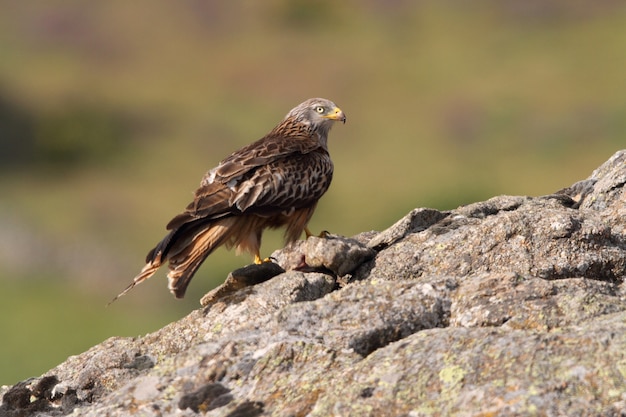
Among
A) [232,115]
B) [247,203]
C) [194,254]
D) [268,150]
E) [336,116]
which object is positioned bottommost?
[194,254]

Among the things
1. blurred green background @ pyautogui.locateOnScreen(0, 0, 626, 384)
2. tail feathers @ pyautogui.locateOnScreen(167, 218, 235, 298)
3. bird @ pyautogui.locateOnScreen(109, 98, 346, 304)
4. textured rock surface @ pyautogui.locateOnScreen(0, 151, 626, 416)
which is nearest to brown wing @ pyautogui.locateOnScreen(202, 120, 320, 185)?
→ bird @ pyautogui.locateOnScreen(109, 98, 346, 304)

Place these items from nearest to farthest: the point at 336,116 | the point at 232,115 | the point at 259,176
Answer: the point at 259,176, the point at 336,116, the point at 232,115

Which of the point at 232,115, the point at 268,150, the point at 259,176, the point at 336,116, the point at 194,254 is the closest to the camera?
the point at 194,254

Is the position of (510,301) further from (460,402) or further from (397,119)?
(397,119)

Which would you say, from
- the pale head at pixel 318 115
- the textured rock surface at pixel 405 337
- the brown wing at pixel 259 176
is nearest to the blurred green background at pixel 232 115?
the pale head at pixel 318 115

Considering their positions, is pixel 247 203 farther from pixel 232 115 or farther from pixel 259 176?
pixel 232 115

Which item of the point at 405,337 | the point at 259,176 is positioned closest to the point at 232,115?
the point at 259,176

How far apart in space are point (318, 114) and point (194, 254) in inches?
158

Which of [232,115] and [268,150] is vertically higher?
[232,115]

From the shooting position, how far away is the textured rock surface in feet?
20.9

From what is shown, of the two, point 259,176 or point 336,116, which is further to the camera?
point 336,116

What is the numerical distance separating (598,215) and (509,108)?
58714 mm

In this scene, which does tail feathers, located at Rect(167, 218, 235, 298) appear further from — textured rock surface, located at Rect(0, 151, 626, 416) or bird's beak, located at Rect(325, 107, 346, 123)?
bird's beak, located at Rect(325, 107, 346, 123)

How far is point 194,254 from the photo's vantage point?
1026 cm
